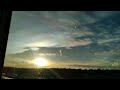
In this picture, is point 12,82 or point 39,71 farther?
point 39,71

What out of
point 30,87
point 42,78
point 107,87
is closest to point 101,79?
point 107,87

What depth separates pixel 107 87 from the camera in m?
1.62

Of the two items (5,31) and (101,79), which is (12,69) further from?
(101,79)

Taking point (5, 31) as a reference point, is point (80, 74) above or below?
below

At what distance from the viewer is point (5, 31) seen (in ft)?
6.08

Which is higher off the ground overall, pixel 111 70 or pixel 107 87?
Answer: pixel 111 70

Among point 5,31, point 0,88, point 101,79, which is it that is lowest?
point 0,88
